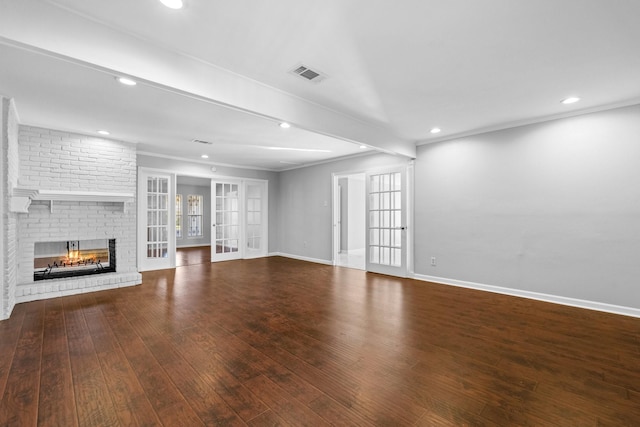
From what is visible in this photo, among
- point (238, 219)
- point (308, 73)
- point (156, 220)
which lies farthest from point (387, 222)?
point (156, 220)

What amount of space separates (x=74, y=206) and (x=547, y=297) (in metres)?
7.26

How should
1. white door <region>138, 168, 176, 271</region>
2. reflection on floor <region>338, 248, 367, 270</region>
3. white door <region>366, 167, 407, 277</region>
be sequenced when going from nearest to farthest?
white door <region>366, 167, 407, 277</region>
white door <region>138, 168, 176, 271</region>
reflection on floor <region>338, 248, 367, 270</region>

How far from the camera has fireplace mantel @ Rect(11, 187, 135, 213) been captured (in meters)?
3.56

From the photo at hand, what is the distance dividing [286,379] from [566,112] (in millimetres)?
4654

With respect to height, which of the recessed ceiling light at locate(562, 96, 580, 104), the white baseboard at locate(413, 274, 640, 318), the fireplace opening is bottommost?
the white baseboard at locate(413, 274, 640, 318)

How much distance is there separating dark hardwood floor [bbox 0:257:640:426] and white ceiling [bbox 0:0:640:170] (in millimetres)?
2292

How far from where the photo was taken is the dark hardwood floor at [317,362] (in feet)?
5.86

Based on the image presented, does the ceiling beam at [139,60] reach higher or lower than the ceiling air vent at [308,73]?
lower

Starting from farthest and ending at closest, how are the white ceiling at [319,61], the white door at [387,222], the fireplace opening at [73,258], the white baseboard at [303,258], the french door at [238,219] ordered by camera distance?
the french door at [238,219] < the white baseboard at [303,258] < the white door at [387,222] < the fireplace opening at [73,258] < the white ceiling at [319,61]

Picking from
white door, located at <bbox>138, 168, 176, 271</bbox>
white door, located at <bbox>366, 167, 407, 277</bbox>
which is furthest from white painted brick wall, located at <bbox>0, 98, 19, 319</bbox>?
white door, located at <bbox>366, 167, 407, 277</bbox>

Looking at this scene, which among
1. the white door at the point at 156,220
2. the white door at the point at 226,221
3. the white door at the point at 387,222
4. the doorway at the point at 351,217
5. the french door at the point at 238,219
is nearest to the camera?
the white door at the point at 387,222

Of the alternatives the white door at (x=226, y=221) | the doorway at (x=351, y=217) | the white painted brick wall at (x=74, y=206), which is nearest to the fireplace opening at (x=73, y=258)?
the white painted brick wall at (x=74, y=206)

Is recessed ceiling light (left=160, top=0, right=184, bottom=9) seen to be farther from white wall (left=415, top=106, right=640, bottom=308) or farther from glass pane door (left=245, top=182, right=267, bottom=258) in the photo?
glass pane door (left=245, top=182, right=267, bottom=258)

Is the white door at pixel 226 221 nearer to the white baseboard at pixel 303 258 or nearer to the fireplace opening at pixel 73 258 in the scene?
the white baseboard at pixel 303 258
